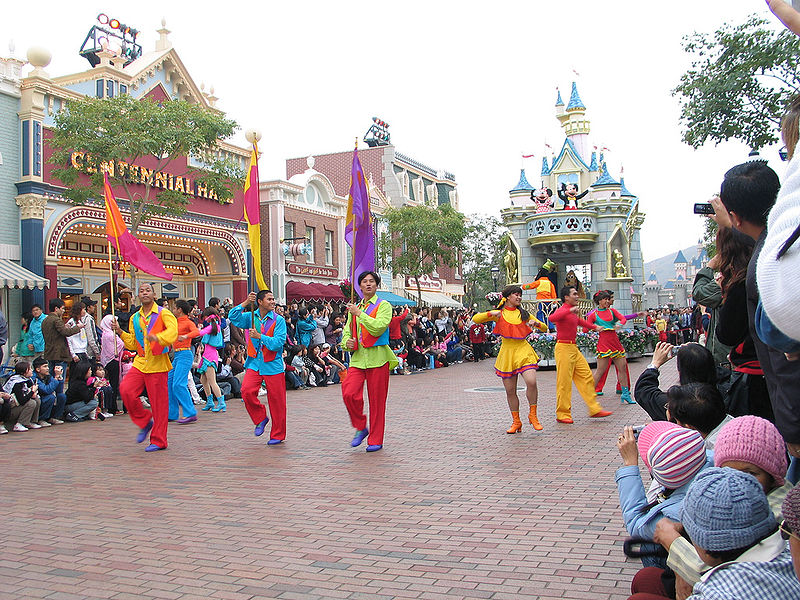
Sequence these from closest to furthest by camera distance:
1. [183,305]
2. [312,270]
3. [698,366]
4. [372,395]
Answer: [698,366], [372,395], [183,305], [312,270]

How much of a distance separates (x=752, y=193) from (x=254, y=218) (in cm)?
697

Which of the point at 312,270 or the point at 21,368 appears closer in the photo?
the point at 21,368

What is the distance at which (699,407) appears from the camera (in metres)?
3.63

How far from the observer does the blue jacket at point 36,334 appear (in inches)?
510

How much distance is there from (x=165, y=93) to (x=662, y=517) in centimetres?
2553

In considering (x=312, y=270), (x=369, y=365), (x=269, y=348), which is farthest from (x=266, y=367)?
(x=312, y=270)

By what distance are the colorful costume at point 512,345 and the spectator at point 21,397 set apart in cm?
644

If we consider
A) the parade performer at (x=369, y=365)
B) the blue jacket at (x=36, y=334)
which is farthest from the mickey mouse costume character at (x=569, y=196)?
the parade performer at (x=369, y=365)

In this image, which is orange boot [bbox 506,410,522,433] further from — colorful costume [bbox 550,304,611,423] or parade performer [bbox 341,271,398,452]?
parade performer [bbox 341,271,398,452]

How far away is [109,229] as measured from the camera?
10.7 metres

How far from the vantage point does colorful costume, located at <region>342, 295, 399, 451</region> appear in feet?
26.7

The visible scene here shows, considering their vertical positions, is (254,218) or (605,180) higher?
(605,180)

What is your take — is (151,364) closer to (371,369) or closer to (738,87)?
(371,369)

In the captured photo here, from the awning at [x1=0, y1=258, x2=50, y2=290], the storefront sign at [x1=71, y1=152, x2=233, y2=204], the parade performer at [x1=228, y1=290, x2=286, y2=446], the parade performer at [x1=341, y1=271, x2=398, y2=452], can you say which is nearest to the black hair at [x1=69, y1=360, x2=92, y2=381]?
the parade performer at [x1=228, y1=290, x2=286, y2=446]
